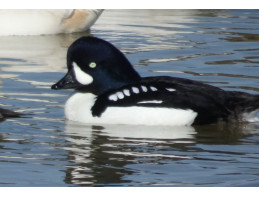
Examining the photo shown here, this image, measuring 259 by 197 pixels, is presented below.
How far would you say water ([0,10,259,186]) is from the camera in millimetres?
9109

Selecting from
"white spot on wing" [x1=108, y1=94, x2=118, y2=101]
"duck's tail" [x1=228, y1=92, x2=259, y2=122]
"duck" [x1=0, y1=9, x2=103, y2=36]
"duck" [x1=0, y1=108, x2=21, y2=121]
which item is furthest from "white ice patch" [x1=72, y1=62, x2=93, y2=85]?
"duck" [x1=0, y1=9, x2=103, y2=36]

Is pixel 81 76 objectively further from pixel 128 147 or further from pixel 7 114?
pixel 128 147

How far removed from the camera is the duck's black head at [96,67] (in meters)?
11.3

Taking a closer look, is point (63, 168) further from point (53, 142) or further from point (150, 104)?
point (150, 104)

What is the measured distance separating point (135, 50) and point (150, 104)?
505 cm

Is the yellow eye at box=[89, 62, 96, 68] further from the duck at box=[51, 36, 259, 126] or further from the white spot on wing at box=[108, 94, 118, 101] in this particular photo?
the white spot on wing at box=[108, 94, 118, 101]

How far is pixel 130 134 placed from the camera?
35.2 feet

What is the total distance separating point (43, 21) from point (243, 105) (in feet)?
22.4

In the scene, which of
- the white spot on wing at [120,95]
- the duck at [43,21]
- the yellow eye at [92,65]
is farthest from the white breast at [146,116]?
the duck at [43,21]

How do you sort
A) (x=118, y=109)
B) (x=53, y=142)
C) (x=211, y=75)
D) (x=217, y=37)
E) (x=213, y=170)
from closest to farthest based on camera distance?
(x=213, y=170) → (x=53, y=142) → (x=118, y=109) → (x=211, y=75) → (x=217, y=37)

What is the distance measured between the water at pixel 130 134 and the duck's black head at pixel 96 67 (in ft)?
1.47

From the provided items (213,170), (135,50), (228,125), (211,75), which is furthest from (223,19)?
(213,170)

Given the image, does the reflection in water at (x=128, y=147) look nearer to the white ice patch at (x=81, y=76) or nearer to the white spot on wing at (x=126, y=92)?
the white spot on wing at (x=126, y=92)

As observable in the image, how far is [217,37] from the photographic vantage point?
674 inches
